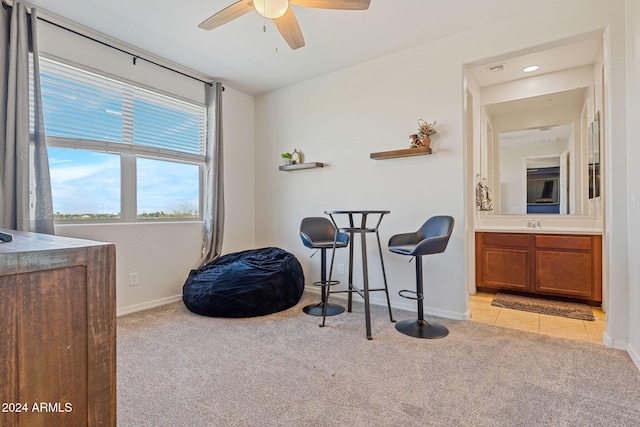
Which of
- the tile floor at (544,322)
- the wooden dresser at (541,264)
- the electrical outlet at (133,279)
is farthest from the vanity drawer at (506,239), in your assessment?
the electrical outlet at (133,279)

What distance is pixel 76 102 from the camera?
2721mm

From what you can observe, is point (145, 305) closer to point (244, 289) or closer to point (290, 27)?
point (244, 289)

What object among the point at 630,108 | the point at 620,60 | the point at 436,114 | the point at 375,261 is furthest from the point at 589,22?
the point at 375,261

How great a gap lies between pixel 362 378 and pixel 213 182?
2.72 meters

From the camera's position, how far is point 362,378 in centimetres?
180

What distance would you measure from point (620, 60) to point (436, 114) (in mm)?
1251

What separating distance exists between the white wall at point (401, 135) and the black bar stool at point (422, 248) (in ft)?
0.85

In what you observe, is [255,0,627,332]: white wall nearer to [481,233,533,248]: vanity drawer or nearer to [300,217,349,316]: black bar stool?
[300,217,349,316]: black bar stool

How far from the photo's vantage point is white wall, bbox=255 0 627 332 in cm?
247

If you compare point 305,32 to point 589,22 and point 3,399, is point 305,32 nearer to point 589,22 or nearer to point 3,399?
point 589,22

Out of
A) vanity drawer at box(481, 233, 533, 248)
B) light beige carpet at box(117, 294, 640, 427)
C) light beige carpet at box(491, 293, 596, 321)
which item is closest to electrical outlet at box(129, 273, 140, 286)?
light beige carpet at box(117, 294, 640, 427)

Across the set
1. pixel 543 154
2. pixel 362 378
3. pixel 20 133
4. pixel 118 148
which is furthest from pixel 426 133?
pixel 20 133

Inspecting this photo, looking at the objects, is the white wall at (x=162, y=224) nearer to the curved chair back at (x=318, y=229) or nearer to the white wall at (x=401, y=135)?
the white wall at (x=401, y=135)

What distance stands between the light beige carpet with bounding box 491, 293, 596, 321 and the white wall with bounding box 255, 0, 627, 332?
0.81 meters
